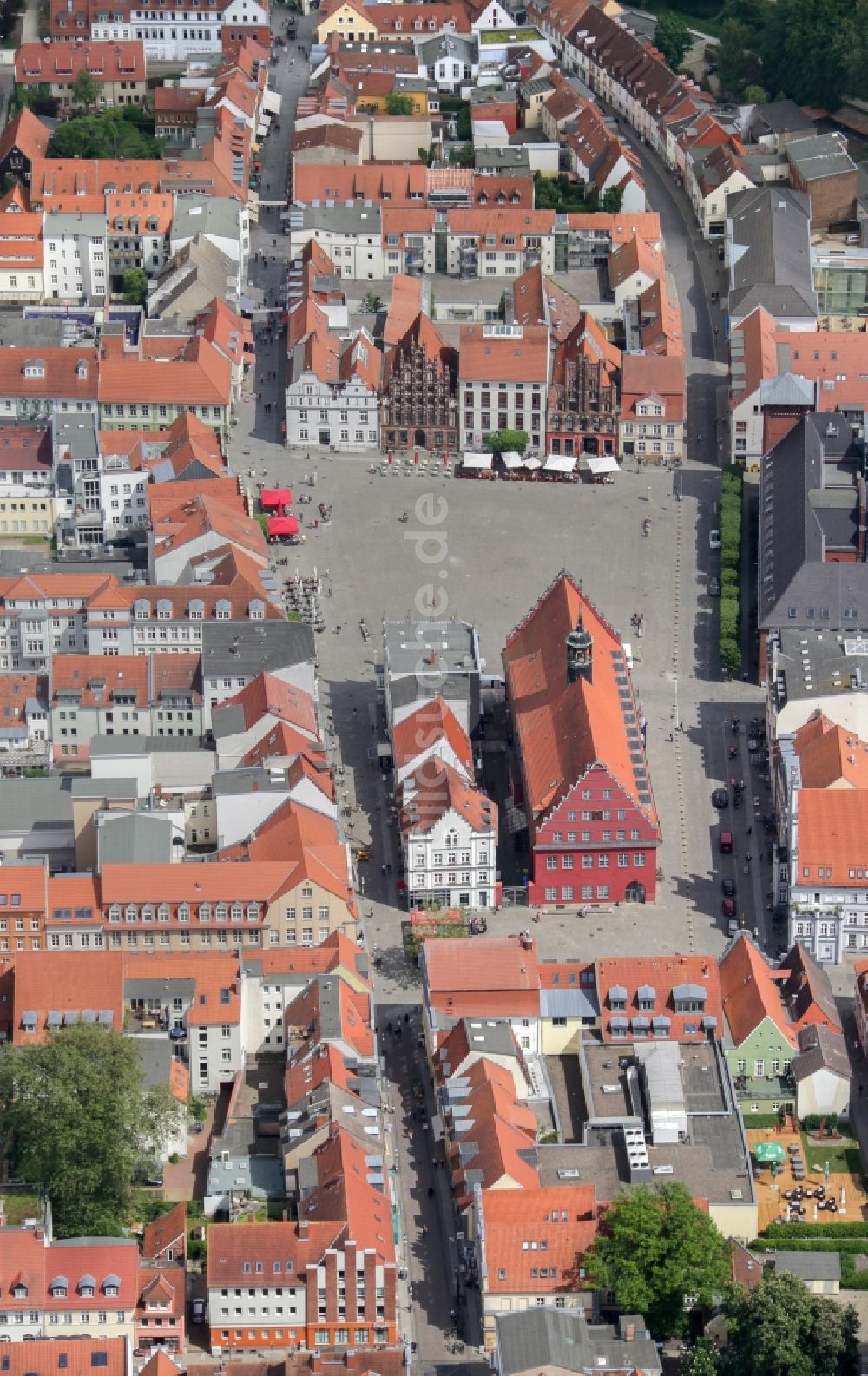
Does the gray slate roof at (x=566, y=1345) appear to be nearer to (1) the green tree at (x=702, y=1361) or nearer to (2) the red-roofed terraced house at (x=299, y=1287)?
(1) the green tree at (x=702, y=1361)

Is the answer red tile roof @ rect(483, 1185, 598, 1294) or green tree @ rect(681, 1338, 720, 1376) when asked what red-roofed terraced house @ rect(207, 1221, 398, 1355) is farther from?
green tree @ rect(681, 1338, 720, 1376)

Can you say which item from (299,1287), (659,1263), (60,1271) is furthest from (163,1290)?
(659,1263)

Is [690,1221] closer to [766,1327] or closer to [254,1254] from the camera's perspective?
[766,1327]

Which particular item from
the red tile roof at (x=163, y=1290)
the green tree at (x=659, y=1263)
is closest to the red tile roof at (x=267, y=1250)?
the red tile roof at (x=163, y=1290)

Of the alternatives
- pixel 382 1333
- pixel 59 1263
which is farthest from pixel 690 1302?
pixel 59 1263

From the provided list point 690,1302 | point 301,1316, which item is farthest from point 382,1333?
point 690,1302

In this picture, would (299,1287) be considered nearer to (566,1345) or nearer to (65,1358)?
(65,1358)
